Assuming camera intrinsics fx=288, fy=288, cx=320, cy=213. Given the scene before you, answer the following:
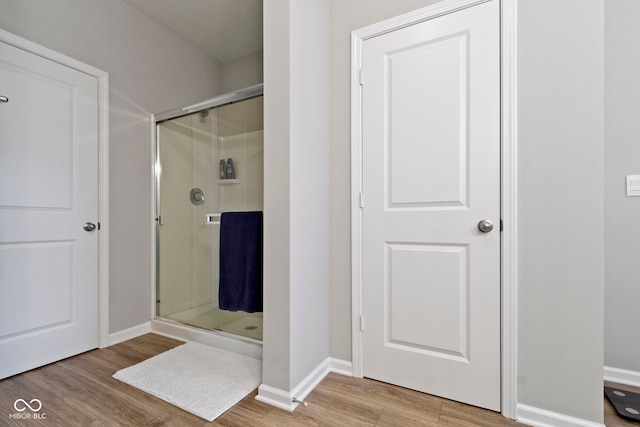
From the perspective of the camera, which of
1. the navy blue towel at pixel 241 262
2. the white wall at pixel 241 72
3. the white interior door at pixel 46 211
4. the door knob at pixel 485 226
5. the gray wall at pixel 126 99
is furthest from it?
the white wall at pixel 241 72

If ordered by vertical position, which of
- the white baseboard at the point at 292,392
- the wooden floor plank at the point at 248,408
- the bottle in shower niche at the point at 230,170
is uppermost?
the bottle in shower niche at the point at 230,170

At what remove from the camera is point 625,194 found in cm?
160

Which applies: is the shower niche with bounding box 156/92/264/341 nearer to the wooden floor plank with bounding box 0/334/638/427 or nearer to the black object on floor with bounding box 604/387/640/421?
the wooden floor plank with bounding box 0/334/638/427

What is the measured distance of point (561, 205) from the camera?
127 cm

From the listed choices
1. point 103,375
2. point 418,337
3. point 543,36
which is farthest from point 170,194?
point 543,36

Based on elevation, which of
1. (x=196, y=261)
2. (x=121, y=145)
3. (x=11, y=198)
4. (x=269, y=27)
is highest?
(x=269, y=27)

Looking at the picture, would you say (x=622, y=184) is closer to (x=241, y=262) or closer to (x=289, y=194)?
(x=289, y=194)

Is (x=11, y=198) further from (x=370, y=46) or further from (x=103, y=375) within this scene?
(x=370, y=46)

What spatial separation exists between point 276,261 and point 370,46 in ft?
4.41

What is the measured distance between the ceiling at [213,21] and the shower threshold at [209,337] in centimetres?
259

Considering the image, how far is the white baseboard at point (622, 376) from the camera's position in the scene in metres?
1.56

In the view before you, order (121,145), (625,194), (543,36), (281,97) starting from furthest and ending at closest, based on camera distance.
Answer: (121,145) < (625,194) < (281,97) < (543,36)

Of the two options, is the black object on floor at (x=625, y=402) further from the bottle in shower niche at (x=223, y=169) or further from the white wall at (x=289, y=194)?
the bottle in shower niche at (x=223, y=169)

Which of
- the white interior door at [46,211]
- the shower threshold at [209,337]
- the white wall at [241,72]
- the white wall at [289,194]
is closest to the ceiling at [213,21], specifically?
the white wall at [241,72]
